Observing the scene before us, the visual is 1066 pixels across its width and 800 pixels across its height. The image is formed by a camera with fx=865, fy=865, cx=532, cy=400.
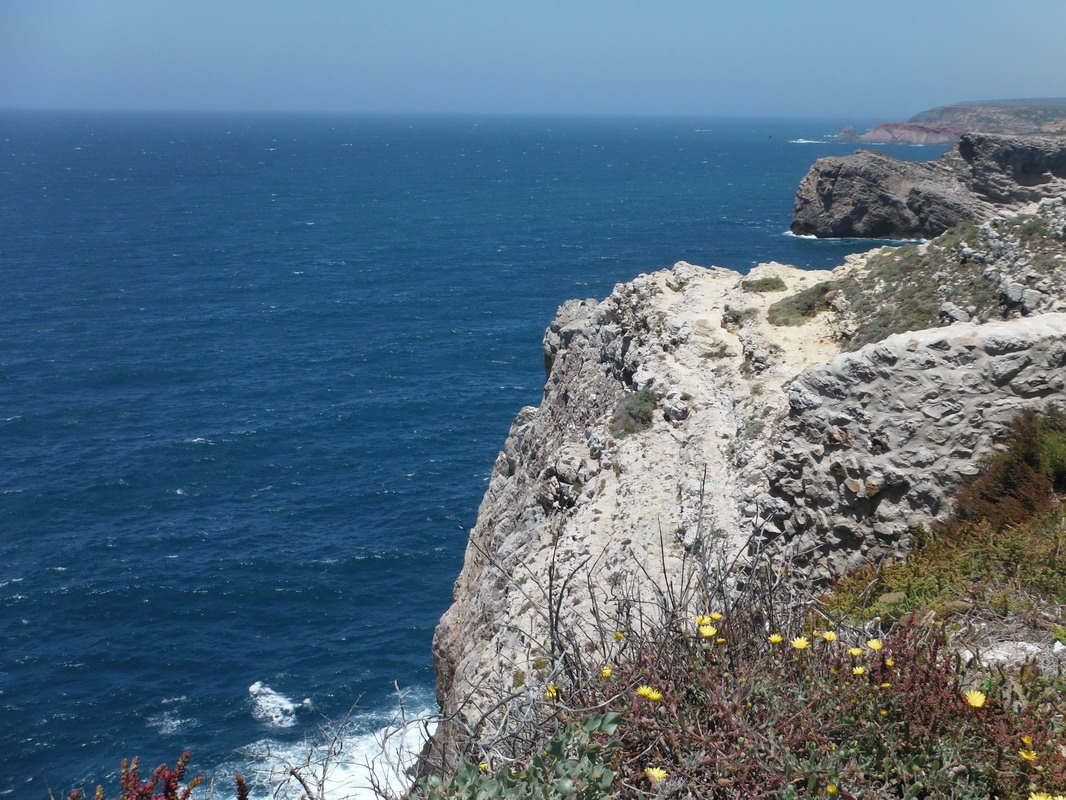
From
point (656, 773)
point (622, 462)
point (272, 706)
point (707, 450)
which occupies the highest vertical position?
→ point (656, 773)

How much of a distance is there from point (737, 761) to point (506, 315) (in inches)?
2801

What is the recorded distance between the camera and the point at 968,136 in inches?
4018

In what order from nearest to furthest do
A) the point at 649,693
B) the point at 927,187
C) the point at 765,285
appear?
the point at 649,693 < the point at 765,285 < the point at 927,187

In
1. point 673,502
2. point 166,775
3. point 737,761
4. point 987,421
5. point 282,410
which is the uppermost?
point 987,421

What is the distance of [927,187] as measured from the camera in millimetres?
98438

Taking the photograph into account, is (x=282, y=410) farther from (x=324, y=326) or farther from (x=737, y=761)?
(x=737, y=761)

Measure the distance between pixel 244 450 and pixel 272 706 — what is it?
71.6 ft

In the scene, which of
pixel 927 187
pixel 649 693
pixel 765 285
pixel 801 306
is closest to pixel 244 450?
pixel 765 285

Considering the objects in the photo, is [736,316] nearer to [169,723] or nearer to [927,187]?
[169,723]

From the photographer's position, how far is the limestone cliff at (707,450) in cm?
1197

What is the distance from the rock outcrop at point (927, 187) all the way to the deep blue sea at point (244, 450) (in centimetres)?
665

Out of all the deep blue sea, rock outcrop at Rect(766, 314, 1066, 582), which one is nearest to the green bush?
rock outcrop at Rect(766, 314, 1066, 582)

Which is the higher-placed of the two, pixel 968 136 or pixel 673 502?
pixel 968 136

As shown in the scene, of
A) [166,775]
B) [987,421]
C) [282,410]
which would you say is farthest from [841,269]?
[282,410]
